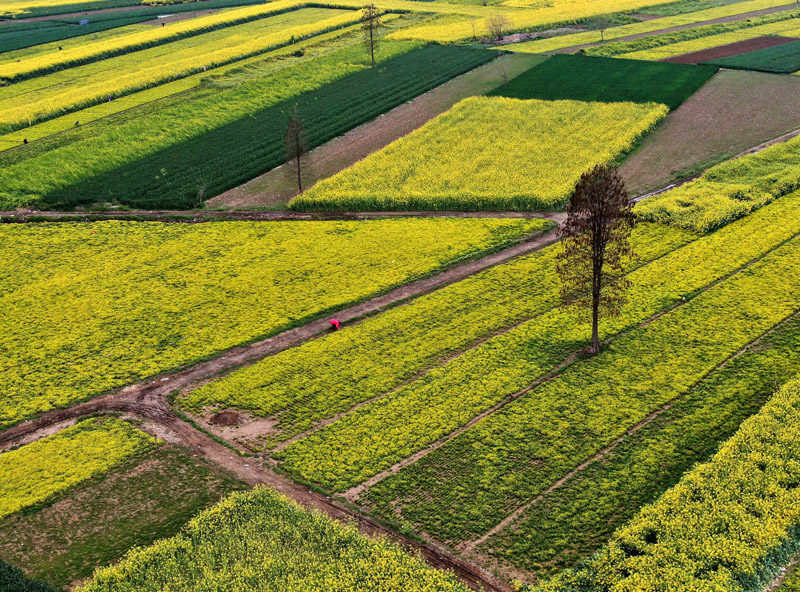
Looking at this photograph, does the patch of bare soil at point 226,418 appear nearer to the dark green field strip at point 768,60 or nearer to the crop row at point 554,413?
the crop row at point 554,413

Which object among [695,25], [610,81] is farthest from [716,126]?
[695,25]

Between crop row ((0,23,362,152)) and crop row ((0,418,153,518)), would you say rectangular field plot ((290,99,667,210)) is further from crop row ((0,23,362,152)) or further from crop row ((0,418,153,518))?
crop row ((0,418,153,518))

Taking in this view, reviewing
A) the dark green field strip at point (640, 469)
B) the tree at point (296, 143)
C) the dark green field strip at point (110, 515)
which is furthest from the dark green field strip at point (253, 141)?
the dark green field strip at point (640, 469)

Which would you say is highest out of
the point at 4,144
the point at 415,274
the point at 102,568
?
the point at 4,144

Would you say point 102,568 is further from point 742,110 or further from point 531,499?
Result: point 742,110

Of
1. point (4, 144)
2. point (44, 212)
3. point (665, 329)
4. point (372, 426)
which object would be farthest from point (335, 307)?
point (4, 144)

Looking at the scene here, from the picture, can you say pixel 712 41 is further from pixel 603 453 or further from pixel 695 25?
pixel 603 453
